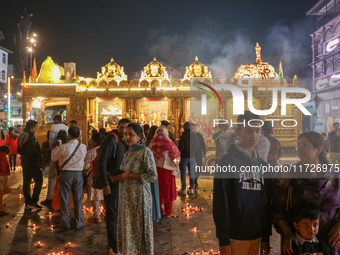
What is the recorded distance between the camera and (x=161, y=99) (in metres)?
13.7

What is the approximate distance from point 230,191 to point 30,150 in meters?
4.63

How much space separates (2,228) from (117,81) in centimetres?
1023

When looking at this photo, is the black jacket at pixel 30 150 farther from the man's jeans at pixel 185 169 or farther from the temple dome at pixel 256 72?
the temple dome at pixel 256 72

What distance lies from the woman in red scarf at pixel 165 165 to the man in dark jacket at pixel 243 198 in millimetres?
2984

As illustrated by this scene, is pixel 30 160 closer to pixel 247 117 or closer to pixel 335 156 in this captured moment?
pixel 247 117

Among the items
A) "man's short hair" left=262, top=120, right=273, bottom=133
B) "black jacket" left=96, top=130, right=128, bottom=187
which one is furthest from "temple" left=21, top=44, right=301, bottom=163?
"man's short hair" left=262, top=120, right=273, bottom=133

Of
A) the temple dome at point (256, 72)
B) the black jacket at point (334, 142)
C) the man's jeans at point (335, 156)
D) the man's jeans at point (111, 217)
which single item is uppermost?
the temple dome at point (256, 72)

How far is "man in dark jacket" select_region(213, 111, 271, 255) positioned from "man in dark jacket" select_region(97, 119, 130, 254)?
5.86ft

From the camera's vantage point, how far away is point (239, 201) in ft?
6.79

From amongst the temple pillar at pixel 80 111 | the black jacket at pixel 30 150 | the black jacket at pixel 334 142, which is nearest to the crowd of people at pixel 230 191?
the black jacket at pixel 30 150

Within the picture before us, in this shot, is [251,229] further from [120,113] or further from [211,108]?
[120,113]

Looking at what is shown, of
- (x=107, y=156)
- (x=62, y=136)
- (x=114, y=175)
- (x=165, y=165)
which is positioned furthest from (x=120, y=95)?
(x=114, y=175)

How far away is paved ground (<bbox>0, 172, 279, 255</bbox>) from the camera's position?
3775 mm

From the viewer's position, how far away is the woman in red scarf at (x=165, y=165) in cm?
510
